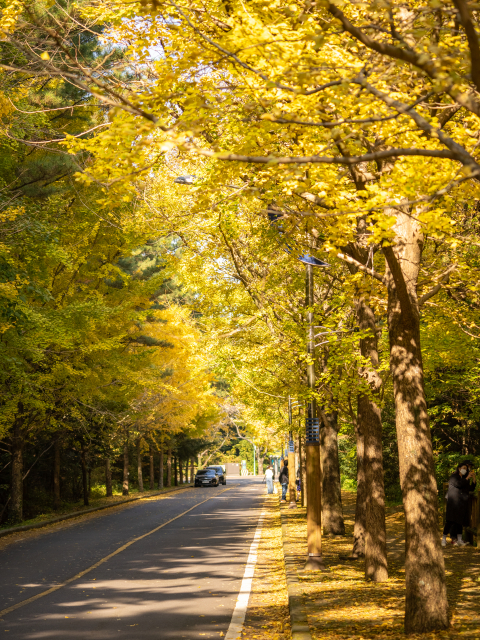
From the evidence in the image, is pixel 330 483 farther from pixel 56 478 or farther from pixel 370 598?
pixel 56 478

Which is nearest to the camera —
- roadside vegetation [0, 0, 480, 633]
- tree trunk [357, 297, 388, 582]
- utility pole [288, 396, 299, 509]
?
roadside vegetation [0, 0, 480, 633]

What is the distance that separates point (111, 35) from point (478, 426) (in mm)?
14663

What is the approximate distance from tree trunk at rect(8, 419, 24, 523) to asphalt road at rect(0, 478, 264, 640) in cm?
294

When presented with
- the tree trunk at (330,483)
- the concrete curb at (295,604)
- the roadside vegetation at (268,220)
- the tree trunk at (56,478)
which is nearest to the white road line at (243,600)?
the concrete curb at (295,604)

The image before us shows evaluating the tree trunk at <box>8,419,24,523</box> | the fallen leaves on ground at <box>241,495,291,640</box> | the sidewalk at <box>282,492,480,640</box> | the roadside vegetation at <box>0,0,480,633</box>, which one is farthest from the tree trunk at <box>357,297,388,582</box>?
the tree trunk at <box>8,419,24,523</box>

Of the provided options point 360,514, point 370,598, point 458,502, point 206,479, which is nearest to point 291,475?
point 458,502

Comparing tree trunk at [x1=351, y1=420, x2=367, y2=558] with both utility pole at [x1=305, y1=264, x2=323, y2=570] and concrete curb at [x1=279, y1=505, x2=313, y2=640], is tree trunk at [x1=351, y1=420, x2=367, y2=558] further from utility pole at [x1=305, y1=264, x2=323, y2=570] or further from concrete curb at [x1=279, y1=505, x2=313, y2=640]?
concrete curb at [x1=279, y1=505, x2=313, y2=640]

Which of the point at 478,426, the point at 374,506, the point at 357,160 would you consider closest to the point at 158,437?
the point at 478,426

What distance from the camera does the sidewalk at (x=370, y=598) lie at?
23.0 ft

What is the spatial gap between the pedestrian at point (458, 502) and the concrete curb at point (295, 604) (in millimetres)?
3381

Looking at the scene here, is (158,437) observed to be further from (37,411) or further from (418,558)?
(418,558)

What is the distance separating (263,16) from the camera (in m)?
7.78

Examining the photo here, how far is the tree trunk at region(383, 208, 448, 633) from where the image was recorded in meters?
6.90

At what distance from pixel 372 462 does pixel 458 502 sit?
3.81 m
